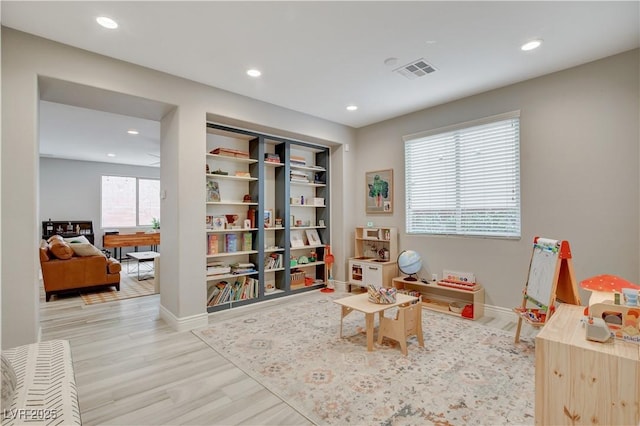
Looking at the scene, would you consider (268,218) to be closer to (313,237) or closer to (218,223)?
(218,223)

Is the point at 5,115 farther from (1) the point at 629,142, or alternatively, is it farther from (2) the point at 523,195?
(1) the point at 629,142

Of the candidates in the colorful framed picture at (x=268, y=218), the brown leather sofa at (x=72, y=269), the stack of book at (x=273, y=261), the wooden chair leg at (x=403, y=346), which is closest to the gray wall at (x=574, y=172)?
the wooden chair leg at (x=403, y=346)

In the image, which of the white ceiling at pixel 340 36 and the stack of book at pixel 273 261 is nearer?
the white ceiling at pixel 340 36

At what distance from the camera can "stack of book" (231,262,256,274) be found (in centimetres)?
421

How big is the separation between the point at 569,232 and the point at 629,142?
964 millimetres

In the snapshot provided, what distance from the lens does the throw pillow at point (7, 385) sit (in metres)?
1.25

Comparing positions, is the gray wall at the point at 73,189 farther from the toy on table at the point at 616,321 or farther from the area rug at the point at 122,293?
the toy on table at the point at 616,321

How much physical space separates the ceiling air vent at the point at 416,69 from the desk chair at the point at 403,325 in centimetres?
235

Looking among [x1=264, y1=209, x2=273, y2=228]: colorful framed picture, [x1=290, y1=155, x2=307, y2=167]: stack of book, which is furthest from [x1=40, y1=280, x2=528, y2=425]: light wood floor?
[x1=290, y1=155, x2=307, y2=167]: stack of book

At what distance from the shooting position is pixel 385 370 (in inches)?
96.8

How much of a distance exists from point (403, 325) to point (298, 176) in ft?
9.78

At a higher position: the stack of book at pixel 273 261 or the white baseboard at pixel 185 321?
the stack of book at pixel 273 261

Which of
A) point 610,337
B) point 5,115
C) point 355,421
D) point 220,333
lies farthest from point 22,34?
point 610,337

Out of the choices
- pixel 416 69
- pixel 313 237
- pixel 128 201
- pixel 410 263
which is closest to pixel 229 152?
pixel 313 237
